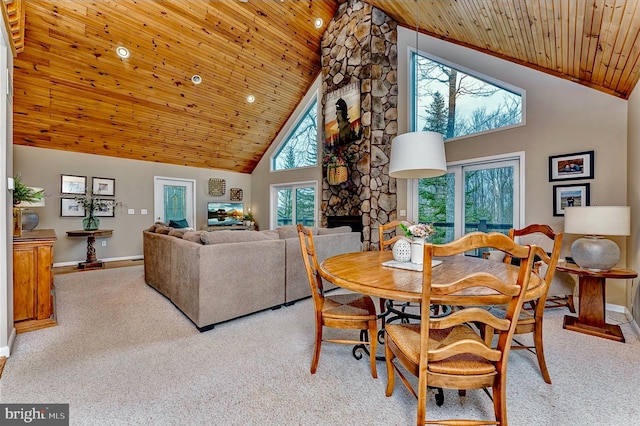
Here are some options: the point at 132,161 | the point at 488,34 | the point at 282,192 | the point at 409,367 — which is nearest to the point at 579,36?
the point at 488,34

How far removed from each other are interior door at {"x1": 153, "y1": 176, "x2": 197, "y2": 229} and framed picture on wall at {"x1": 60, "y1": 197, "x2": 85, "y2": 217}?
130 centimetres

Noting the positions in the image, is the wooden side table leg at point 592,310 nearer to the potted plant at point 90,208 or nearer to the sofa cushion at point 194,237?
the sofa cushion at point 194,237

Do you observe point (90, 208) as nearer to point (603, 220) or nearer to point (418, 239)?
point (418, 239)

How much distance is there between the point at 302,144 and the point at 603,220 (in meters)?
5.51

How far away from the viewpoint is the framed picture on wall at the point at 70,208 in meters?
5.37

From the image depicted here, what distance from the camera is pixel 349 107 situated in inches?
209

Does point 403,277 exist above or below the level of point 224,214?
below

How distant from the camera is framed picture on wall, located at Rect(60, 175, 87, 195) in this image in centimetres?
537

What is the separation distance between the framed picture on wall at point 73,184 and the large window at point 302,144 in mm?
4023

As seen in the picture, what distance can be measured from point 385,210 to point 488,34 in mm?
2734

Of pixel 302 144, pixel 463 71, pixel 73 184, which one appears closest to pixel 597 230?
pixel 463 71

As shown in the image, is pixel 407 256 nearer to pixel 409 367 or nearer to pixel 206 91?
pixel 409 367

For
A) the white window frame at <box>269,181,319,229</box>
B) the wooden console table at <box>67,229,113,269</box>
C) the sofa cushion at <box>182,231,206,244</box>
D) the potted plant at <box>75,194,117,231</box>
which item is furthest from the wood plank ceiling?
the sofa cushion at <box>182,231,206,244</box>

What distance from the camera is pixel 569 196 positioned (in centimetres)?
336
